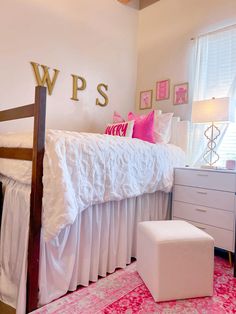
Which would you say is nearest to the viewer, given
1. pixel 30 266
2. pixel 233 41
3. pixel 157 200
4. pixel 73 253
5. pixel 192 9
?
pixel 30 266

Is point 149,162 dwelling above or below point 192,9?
below

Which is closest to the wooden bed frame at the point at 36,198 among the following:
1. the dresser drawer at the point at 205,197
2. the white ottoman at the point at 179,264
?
the white ottoman at the point at 179,264

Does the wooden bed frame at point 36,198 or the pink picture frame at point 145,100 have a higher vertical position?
the pink picture frame at point 145,100

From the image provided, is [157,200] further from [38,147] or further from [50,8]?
[50,8]

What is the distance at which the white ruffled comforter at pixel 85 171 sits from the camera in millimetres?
1292

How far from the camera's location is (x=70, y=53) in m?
2.82

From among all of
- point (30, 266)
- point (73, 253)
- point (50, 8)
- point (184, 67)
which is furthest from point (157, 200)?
point (50, 8)

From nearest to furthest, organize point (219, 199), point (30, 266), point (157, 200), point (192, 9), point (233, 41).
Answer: point (30, 266), point (219, 199), point (157, 200), point (233, 41), point (192, 9)

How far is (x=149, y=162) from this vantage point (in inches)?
79.5

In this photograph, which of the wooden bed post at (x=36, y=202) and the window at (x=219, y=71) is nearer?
the wooden bed post at (x=36, y=202)

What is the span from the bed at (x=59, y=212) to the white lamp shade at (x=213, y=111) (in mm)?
662

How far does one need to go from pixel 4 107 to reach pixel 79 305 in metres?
1.83

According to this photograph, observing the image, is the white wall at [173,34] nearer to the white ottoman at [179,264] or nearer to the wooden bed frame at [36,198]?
the white ottoman at [179,264]

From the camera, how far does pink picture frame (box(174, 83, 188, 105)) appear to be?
9.49 ft
